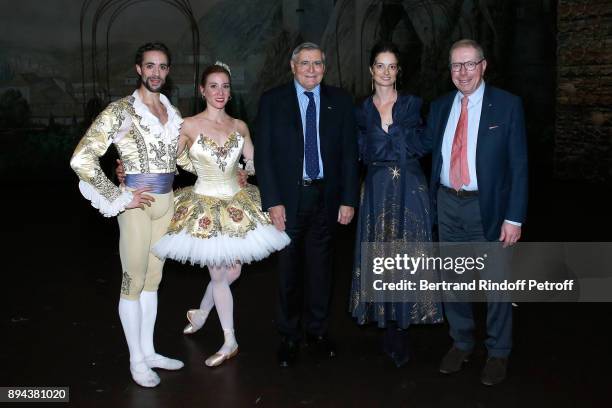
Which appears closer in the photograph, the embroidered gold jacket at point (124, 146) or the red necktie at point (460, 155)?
the embroidered gold jacket at point (124, 146)

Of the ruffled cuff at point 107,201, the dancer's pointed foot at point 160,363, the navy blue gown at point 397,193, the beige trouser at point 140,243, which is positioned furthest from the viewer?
the dancer's pointed foot at point 160,363

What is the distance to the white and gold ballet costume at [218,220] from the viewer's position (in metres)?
3.33

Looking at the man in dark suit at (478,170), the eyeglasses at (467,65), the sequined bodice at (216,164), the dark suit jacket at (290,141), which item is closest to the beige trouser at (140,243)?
the sequined bodice at (216,164)

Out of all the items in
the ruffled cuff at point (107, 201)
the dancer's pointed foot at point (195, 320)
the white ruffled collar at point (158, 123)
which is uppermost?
the white ruffled collar at point (158, 123)

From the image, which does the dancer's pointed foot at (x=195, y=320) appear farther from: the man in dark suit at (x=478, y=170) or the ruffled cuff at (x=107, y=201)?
the man in dark suit at (x=478, y=170)

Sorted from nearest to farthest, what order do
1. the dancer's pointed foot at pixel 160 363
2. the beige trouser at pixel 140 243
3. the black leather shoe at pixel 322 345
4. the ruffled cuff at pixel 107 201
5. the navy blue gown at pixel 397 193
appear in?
1. the ruffled cuff at pixel 107 201
2. the beige trouser at pixel 140 243
3. the navy blue gown at pixel 397 193
4. the dancer's pointed foot at pixel 160 363
5. the black leather shoe at pixel 322 345

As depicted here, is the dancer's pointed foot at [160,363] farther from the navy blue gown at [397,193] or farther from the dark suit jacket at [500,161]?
the dark suit jacket at [500,161]

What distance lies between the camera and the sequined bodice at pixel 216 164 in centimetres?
346

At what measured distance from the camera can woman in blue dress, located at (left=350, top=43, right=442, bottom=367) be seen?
341 cm

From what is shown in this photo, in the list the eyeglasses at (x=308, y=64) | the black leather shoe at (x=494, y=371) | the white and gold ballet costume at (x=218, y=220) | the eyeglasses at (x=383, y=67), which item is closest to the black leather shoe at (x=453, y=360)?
the black leather shoe at (x=494, y=371)

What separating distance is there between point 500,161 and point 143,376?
2.11 meters

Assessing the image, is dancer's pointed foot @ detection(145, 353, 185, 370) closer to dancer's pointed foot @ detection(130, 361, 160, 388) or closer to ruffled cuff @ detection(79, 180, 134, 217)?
dancer's pointed foot @ detection(130, 361, 160, 388)

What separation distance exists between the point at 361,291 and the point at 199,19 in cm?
999

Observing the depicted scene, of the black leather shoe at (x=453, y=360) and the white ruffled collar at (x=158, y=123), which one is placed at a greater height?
the white ruffled collar at (x=158, y=123)
